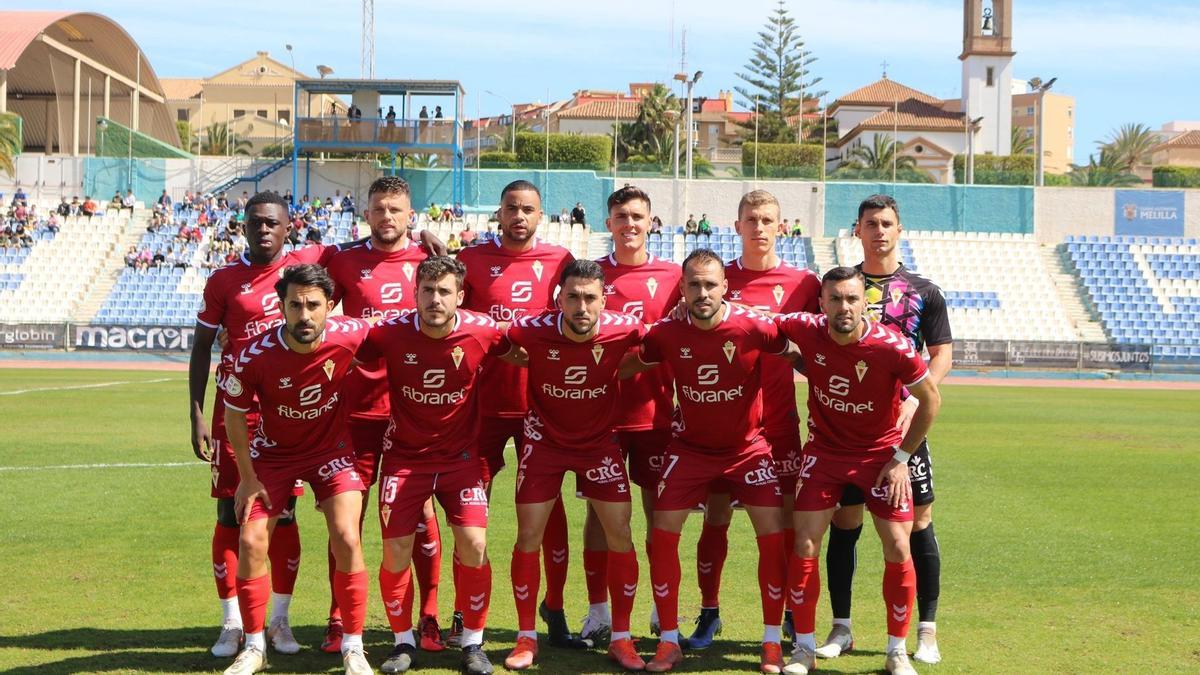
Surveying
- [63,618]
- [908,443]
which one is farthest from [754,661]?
[63,618]

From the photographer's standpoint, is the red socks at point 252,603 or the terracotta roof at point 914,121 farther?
the terracotta roof at point 914,121

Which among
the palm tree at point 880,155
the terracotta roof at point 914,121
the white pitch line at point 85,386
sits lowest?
the white pitch line at point 85,386

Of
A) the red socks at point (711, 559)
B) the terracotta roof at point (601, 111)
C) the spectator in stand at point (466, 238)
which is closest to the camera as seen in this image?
the red socks at point (711, 559)

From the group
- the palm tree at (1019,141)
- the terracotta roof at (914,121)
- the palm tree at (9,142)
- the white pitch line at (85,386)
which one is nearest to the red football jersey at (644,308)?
the white pitch line at (85,386)

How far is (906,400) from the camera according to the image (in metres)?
7.05

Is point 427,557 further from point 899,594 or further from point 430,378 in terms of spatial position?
point 899,594

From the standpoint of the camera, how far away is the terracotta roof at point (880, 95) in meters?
97.6

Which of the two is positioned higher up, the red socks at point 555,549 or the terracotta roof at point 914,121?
the terracotta roof at point 914,121

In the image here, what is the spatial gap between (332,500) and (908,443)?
132 inches

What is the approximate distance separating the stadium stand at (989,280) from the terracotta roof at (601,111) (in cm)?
5211

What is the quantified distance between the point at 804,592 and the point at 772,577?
0.21m

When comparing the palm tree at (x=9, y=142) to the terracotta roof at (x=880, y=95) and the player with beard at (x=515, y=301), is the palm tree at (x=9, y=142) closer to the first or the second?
the player with beard at (x=515, y=301)

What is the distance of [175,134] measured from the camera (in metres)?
65.6

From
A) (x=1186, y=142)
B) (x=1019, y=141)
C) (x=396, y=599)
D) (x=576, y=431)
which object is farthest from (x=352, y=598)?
(x=1186, y=142)
